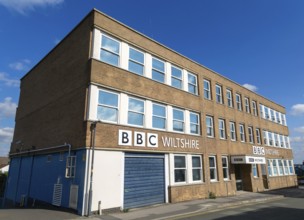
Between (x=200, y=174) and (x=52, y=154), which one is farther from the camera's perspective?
(x=200, y=174)

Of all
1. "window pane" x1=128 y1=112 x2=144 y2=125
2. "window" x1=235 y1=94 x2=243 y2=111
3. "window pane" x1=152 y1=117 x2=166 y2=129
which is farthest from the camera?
"window" x1=235 y1=94 x2=243 y2=111

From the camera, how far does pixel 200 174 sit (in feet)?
57.4

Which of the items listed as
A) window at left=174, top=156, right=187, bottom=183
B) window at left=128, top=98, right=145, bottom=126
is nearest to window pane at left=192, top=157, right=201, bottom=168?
window at left=174, top=156, right=187, bottom=183

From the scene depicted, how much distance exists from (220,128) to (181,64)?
6.85 meters

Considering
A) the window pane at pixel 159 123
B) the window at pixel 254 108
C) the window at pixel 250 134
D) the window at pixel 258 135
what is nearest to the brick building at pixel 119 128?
the window pane at pixel 159 123

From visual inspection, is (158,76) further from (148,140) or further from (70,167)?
(70,167)

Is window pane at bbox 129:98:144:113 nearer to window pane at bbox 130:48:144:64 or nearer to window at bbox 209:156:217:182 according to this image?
window pane at bbox 130:48:144:64

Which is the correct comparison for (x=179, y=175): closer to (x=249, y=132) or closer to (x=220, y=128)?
(x=220, y=128)

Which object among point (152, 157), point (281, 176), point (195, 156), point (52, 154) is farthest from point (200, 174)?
point (281, 176)

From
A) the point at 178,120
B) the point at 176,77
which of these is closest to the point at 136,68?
the point at 176,77

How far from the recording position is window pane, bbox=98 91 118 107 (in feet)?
41.8

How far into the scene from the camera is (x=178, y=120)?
669 inches

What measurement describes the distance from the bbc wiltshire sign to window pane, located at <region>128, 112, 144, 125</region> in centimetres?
65

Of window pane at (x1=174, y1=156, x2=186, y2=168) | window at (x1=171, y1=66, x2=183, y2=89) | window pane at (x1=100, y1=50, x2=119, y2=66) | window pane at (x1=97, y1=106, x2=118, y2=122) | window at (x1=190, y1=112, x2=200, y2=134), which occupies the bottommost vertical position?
window pane at (x1=174, y1=156, x2=186, y2=168)
